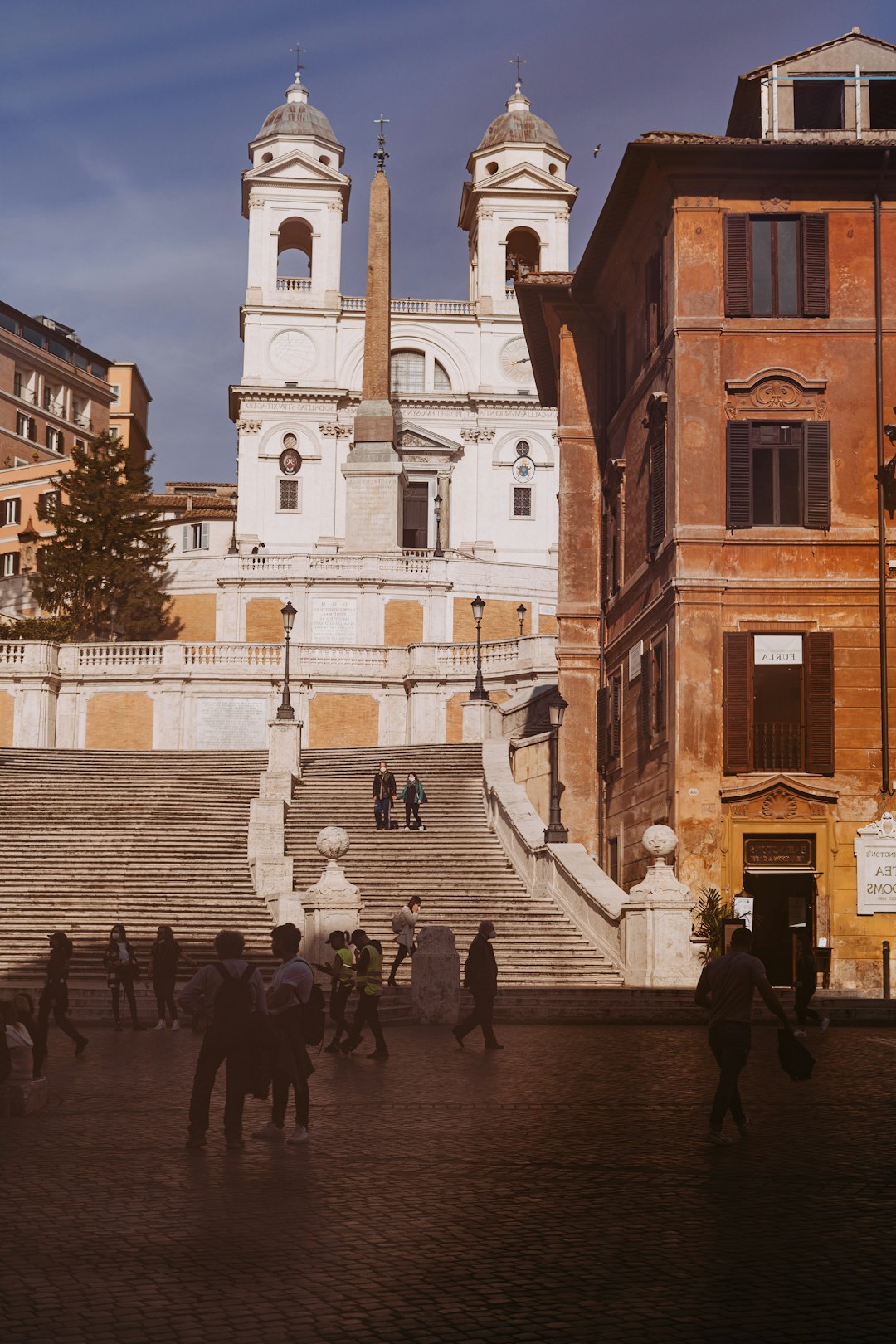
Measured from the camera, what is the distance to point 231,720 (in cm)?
4884

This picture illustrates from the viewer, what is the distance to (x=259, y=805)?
33.1 metres

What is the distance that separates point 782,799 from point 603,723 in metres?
7.63

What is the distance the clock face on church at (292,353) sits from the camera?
281 feet

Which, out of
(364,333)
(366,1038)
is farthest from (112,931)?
(364,333)

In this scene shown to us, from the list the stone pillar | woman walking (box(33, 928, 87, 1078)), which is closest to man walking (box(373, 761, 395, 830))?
the stone pillar

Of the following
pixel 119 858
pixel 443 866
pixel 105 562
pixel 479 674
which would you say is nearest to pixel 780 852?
pixel 443 866

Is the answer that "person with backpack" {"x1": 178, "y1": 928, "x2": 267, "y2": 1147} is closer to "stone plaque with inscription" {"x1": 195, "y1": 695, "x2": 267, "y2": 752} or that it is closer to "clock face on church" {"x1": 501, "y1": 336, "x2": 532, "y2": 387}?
"stone plaque with inscription" {"x1": 195, "y1": 695, "x2": 267, "y2": 752}

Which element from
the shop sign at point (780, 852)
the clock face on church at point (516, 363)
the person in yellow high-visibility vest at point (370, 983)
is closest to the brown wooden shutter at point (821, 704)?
the shop sign at point (780, 852)

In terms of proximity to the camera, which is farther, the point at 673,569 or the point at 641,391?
the point at 641,391

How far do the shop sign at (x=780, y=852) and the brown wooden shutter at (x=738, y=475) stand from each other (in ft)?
16.8

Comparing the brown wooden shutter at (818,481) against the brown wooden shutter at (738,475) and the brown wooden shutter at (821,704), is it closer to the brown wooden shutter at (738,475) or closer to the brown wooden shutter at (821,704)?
the brown wooden shutter at (738,475)

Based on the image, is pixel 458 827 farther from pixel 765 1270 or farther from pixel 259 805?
pixel 765 1270

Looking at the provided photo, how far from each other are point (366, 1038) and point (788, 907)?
31.2 ft

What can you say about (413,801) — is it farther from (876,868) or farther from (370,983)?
(370,983)
